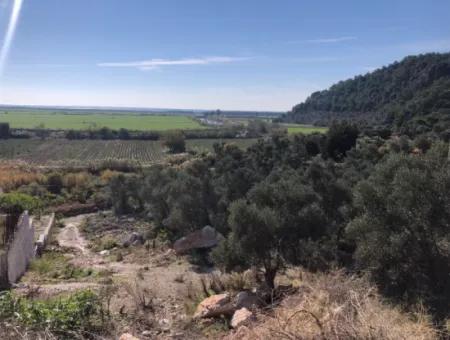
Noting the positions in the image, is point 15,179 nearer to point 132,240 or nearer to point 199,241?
point 132,240

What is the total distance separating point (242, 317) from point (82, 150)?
96.1 metres

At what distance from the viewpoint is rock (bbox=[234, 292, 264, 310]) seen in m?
10.7

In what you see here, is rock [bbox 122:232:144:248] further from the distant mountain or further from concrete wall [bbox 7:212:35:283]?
the distant mountain

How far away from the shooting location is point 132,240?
2794 centimetres

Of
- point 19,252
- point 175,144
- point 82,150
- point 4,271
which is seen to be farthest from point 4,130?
point 4,271

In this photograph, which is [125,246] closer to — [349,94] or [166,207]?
[166,207]

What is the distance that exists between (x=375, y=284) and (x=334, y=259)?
5629 millimetres

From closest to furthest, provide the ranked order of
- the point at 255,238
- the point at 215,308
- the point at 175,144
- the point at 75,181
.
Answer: the point at 215,308, the point at 255,238, the point at 75,181, the point at 175,144

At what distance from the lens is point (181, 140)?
9706cm

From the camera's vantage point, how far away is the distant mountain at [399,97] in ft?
221

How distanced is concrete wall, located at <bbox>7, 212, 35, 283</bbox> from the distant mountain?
46663mm

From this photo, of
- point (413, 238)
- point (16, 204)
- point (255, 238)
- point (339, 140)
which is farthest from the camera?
point (339, 140)

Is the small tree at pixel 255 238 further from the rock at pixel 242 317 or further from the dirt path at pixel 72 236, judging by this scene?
the dirt path at pixel 72 236

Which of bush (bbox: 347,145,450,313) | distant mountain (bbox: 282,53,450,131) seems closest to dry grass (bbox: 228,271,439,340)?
bush (bbox: 347,145,450,313)
